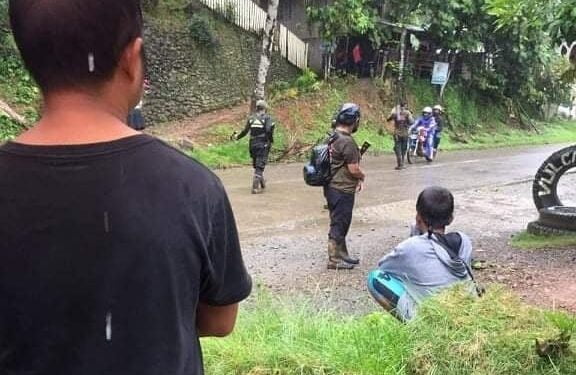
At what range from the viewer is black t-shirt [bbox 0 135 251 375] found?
123cm

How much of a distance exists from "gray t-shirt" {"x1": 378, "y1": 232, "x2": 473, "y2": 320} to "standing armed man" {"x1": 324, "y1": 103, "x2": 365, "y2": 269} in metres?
3.34

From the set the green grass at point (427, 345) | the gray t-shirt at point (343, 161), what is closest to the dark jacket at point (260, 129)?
the gray t-shirt at point (343, 161)

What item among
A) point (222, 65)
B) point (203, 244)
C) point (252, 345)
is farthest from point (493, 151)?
point (203, 244)

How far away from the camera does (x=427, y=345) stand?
3.00m

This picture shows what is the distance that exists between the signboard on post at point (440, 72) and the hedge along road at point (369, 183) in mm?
4494

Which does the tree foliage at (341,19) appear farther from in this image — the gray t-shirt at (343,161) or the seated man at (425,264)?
the seated man at (425,264)

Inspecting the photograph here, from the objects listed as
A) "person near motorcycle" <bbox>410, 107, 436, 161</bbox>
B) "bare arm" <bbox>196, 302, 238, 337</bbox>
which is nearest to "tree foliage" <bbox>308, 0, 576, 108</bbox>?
"person near motorcycle" <bbox>410, 107, 436, 161</bbox>

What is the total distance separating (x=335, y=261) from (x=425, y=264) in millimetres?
3696

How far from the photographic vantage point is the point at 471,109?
83.2 ft

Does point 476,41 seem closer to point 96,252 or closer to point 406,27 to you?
point 406,27

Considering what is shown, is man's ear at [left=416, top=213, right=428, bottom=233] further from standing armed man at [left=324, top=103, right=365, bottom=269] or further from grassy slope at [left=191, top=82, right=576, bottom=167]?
grassy slope at [left=191, top=82, right=576, bottom=167]

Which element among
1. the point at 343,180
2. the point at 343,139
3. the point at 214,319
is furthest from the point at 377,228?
the point at 214,319

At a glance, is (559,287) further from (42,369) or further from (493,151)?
(493,151)

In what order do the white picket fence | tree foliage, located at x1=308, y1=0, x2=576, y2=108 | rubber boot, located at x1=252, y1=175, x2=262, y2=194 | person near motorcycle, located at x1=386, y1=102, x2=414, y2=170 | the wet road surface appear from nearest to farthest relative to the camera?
the wet road surface < rubber boot, located at x1=252, y1=175, x2=262, y2=194 < person near motorcycle, located at x1=386, y1=102, x2=414, y2=170 < tree foliage, located at x1=308, y1=0, x2=576, y2=108 < the white picket fence
